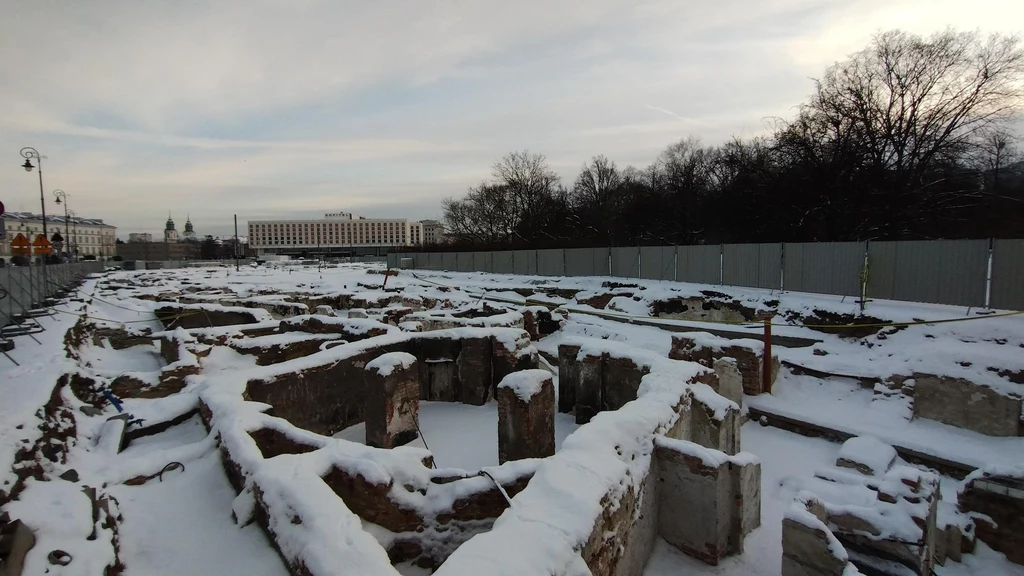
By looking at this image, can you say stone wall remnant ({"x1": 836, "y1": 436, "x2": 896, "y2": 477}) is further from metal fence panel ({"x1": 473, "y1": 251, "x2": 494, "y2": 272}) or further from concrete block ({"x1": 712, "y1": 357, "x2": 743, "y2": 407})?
metal fence panel ({"x1": 473, "y1": 251, "x2": 494, "y2": 272})

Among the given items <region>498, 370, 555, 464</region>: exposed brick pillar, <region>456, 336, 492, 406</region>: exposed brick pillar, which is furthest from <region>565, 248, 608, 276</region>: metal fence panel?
<region>498, 370, 555, 464</region>: exposed brick pillar

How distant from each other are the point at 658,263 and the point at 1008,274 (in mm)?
10168

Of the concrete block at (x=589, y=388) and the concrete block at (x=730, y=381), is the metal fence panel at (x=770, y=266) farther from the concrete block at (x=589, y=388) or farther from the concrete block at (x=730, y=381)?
the concrete block at (x=589, y=388)

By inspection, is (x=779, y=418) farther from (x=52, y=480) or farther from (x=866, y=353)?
(x=52, y=480)

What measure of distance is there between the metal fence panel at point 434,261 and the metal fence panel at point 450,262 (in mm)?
310

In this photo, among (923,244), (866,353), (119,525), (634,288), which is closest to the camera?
(119,525)

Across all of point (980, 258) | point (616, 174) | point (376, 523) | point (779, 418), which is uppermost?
point (616, 174)

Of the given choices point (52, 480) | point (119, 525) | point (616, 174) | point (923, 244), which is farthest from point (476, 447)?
point (616, 174)

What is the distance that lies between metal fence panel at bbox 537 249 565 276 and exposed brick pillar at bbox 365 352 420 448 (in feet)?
59.3

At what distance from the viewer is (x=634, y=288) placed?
61.8ft

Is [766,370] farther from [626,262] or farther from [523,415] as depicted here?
[626,262]

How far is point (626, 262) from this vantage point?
21.6 metres

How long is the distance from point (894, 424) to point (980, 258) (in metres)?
5.77

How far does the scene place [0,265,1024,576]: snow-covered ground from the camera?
4.12m
